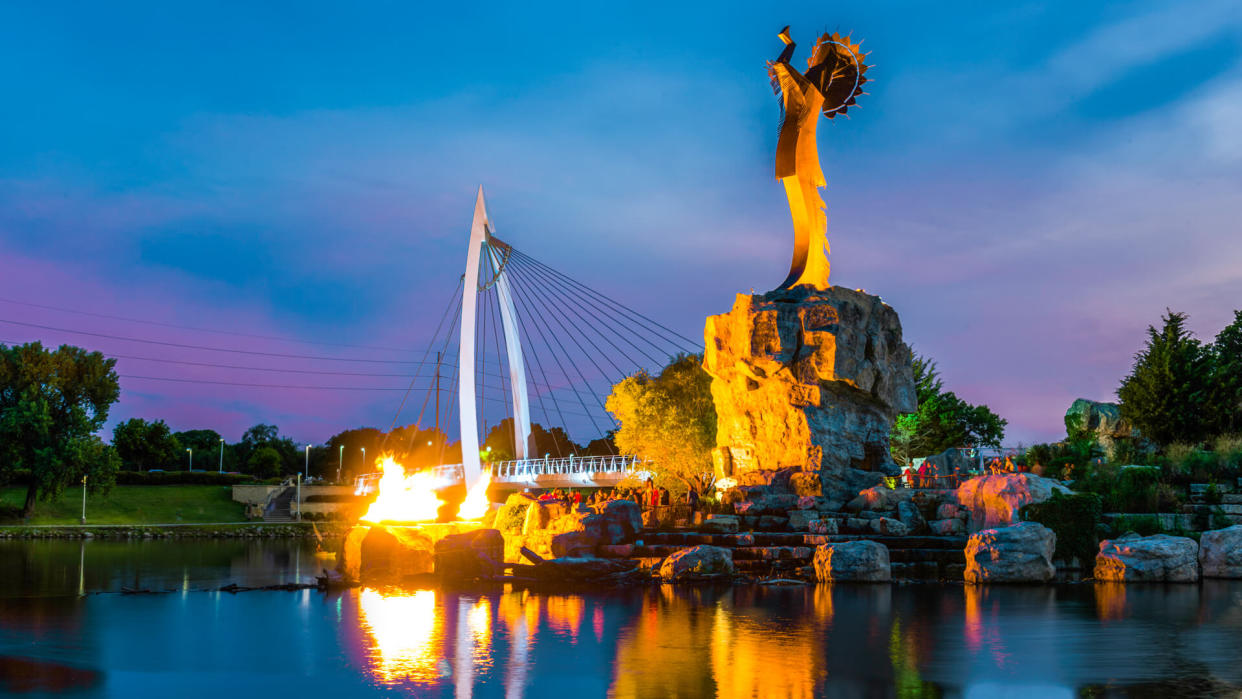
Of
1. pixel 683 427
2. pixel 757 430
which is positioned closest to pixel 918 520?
pixel 757 430

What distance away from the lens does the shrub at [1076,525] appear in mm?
22703

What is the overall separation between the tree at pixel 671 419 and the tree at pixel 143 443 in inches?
2586

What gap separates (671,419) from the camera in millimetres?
36656

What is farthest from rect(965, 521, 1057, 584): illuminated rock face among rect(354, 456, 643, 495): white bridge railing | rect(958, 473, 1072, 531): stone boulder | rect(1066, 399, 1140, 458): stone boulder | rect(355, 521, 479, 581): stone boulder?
rect(354, 456, 643, 495): white bridge railing

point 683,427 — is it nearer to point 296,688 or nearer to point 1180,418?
point 1180,418

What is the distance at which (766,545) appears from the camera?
24.4m

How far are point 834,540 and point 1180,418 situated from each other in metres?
21.2

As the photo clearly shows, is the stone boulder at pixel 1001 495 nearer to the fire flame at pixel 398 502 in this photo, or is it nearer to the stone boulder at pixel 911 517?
the stone boulder at pixel 911 517

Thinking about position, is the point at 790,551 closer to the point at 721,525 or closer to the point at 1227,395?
the point at 721,525

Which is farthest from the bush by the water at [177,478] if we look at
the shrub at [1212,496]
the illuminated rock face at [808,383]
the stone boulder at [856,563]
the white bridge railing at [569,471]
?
the shrub at [1212,496]

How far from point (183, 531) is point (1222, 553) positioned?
51552 millimetres

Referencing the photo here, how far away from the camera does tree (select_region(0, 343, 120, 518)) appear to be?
176 feet

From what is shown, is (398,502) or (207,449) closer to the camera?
(398,502)

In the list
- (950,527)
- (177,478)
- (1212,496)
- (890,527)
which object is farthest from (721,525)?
(177,478)
